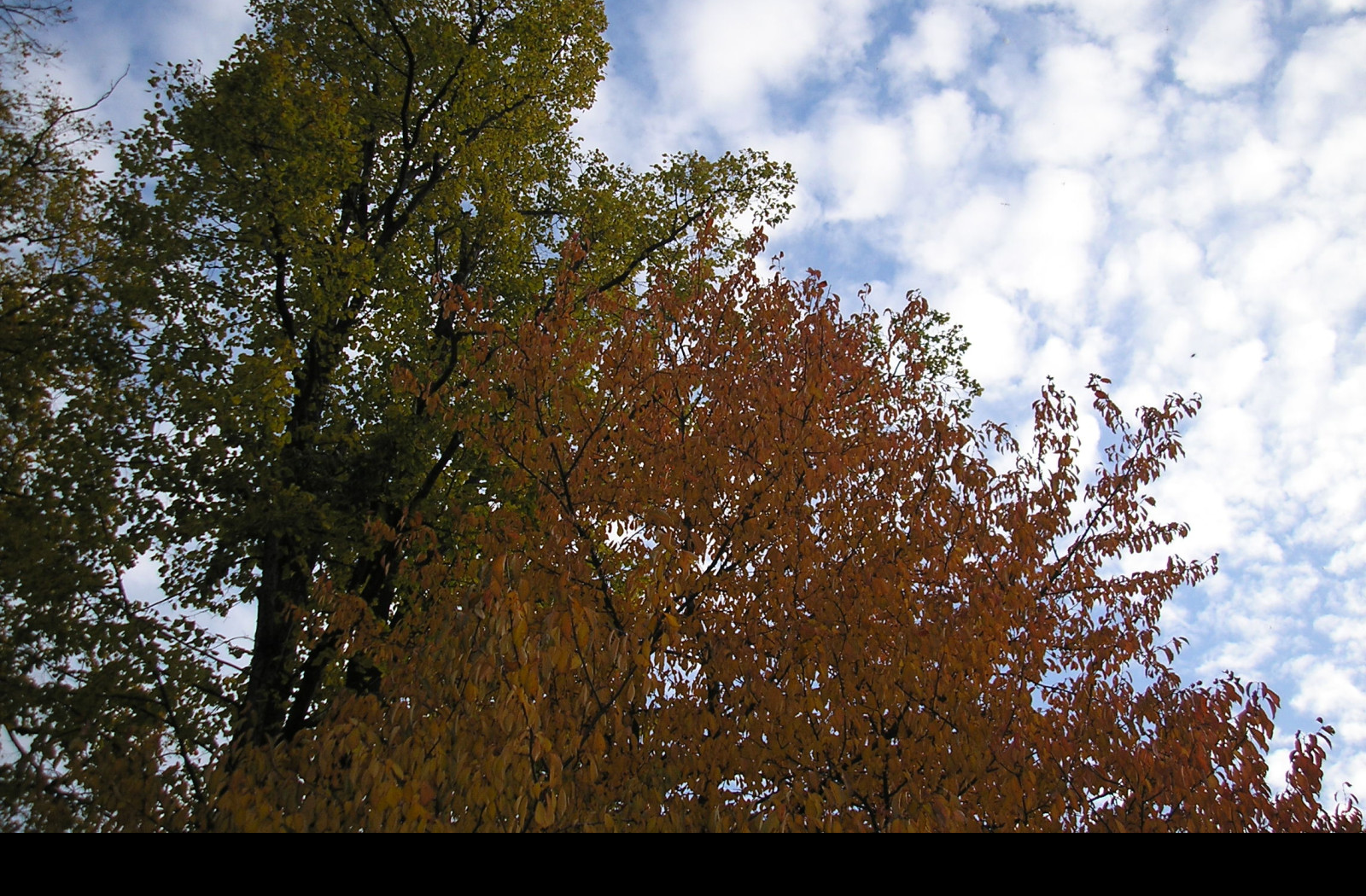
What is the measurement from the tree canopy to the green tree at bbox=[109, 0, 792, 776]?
0.07 m

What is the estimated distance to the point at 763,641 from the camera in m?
6.73

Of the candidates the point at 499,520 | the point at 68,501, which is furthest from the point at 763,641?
the point at 68,501

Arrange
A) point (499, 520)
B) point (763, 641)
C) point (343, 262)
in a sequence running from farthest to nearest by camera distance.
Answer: point (343, 262)
point (499, 520)
point (763, 641)

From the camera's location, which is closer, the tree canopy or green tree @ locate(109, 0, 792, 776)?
the tree canopy

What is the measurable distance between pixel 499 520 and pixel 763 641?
12.4 feet

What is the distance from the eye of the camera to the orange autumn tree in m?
4.61

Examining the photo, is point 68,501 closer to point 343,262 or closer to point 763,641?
point 343,262

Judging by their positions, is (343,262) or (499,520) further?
(343,262)

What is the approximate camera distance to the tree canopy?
563cm

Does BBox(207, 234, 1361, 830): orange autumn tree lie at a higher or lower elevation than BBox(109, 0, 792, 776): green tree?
lower

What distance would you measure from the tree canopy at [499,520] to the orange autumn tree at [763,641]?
0.05m

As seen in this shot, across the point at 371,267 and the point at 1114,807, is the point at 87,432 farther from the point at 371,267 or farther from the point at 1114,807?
the point at 1114,807

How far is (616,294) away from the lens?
44.0ft
